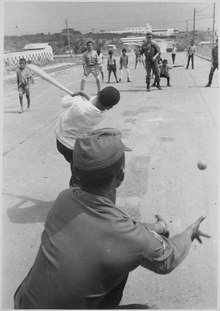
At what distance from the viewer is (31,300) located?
1673 mm

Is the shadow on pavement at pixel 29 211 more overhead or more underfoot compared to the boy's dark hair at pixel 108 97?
more underfoot

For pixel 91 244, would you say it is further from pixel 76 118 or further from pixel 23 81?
pixel 23 81

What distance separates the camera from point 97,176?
1.62m

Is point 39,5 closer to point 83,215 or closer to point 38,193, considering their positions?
point 83,215

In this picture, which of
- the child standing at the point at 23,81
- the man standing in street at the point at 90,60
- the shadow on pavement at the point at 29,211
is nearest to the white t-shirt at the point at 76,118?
the shadow on pavement at the point at 29,211

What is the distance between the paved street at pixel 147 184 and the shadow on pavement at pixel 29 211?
1 centimetres

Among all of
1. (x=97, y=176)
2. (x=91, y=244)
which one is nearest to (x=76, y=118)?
(x=97, y=176)

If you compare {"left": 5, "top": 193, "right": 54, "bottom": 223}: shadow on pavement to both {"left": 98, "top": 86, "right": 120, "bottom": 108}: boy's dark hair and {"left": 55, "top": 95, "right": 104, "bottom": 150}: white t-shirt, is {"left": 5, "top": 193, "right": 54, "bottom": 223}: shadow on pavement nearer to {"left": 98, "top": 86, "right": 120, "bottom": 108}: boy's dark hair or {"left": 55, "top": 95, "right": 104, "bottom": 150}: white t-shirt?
{"left": 55, "top": 95, "right": 104, "bottom": 150}: white t-shirt

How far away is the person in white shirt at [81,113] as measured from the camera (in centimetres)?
324

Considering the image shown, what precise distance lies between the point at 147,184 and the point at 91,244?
300cm

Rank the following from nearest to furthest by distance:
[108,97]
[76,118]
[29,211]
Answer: [108,97]
[76,118]
[29,211]

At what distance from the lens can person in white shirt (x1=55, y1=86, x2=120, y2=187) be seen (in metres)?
3.24

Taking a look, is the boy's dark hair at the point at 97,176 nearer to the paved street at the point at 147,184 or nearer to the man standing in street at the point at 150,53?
the paved street at the point at 147,184

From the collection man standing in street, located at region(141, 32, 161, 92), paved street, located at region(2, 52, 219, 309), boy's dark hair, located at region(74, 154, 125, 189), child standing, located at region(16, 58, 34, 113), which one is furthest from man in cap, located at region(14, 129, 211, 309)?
man standing in street, located at region(141, 32, 161, 92)
